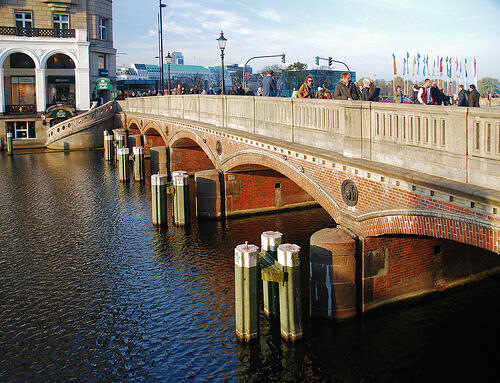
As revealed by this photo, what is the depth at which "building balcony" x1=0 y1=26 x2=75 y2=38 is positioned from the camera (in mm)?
50656

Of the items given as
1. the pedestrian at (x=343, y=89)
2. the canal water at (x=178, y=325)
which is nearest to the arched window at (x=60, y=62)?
the canal water at (x=178, y=325)

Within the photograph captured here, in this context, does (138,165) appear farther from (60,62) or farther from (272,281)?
(60,62)

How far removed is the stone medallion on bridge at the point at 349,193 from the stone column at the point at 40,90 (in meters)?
45.1

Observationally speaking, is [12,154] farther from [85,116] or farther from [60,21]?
[60,21]

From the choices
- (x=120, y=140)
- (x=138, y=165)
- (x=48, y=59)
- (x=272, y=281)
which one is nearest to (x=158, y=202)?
(x=272, y=281)

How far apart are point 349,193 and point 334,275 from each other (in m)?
1.79

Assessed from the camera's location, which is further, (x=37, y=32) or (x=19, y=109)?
(x=37, y=32)

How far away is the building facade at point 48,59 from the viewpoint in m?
50.2

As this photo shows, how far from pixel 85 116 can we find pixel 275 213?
29948 mm

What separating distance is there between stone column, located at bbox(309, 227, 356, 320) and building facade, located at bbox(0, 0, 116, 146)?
41314 mm

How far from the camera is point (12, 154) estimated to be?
141ft

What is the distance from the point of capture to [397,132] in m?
10.8

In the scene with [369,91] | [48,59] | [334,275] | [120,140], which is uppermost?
[48,59]

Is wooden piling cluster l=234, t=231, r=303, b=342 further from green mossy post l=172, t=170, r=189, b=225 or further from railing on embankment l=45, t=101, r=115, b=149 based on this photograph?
railing on embankment l=45, t=101, r=115, b=149
